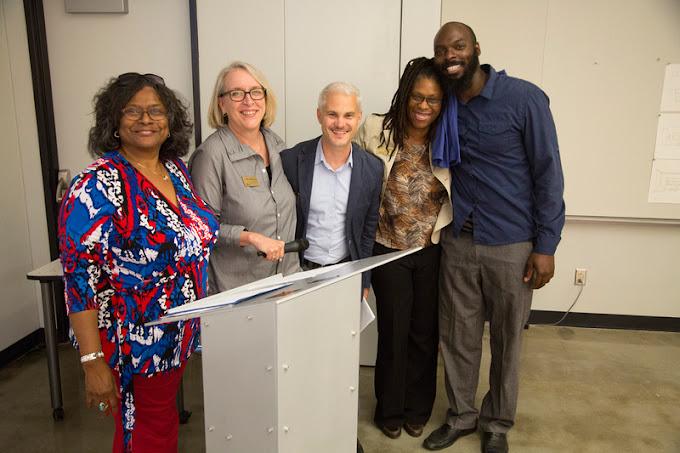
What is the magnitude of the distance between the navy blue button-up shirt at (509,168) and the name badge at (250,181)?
868mm

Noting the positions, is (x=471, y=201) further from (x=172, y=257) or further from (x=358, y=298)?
(x=172, y=257)

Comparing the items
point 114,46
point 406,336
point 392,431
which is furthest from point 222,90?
point 392,431

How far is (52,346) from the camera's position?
2562mm

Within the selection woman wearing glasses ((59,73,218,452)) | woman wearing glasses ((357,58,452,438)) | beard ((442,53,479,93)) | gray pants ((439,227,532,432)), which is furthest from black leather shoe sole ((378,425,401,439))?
beard ((442,53,479,93))

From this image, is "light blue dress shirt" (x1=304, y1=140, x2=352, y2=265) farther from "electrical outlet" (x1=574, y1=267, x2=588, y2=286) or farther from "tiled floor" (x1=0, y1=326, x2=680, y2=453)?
"electrical outlet" (x1=574, y1=267, x2=588, y2=286)

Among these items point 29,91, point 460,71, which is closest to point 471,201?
point 460,71

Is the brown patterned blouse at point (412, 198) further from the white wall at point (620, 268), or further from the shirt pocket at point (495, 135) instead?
the white wall at point (620, 268)

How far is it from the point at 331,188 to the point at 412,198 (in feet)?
1.23

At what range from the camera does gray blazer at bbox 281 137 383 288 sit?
2.13m

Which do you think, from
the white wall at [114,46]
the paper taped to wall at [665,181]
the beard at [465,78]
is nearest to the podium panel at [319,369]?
the beard at [465,78]

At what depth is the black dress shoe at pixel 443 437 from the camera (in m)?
2.42

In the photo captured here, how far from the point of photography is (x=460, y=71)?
6.87 feet

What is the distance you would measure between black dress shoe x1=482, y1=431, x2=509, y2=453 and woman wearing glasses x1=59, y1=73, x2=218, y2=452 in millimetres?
1427

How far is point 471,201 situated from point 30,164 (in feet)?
8.94
